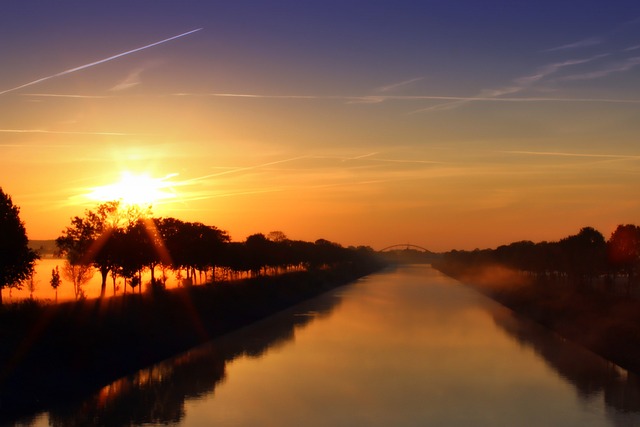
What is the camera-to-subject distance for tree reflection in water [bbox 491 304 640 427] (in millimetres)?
36344

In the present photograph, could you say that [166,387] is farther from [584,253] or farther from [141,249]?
[584,253]

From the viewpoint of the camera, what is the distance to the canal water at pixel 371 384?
33938mm

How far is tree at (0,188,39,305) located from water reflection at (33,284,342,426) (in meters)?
12.0

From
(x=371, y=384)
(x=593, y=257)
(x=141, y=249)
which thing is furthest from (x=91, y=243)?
(x=593, y=257)

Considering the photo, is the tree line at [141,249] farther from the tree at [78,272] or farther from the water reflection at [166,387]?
the water reflection at [166,387]

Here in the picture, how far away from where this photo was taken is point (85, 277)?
79000mm

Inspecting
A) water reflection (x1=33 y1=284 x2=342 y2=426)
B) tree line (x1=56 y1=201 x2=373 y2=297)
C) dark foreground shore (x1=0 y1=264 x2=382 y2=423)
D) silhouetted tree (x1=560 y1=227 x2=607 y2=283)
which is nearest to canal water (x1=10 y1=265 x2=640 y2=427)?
water reflection (x1=33 y1=284 x2=342 y2=426)

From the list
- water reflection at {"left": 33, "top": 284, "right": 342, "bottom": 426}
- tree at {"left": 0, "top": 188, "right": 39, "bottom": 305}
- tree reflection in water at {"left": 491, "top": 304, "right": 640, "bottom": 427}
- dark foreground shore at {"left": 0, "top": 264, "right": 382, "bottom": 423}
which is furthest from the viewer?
tree at {"left": 0, "top": 188, "right": 39, "bottom": 305}

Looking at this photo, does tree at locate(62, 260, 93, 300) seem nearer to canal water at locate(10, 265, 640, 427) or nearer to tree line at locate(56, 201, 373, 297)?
tree line at locate(56, 201, 373, 297)

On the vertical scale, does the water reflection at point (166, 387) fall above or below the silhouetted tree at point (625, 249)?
below

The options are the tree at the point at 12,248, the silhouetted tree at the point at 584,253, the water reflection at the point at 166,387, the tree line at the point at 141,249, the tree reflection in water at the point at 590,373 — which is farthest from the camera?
the silhouetted tree at the point at 584,253

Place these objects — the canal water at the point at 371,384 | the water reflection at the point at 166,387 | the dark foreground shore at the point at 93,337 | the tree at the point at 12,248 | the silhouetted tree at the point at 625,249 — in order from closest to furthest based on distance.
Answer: the water reflection at the point at 166,387
the canal water at the point at 371,384
the dark foreground shore at the point at 93,337
the tree at the point at 12,248
the silhouetted tree at the point at 625,249

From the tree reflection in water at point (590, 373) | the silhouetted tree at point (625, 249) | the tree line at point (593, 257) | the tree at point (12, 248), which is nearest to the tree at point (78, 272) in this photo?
the tree at point (12, 248)

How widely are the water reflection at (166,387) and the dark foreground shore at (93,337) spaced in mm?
1174
